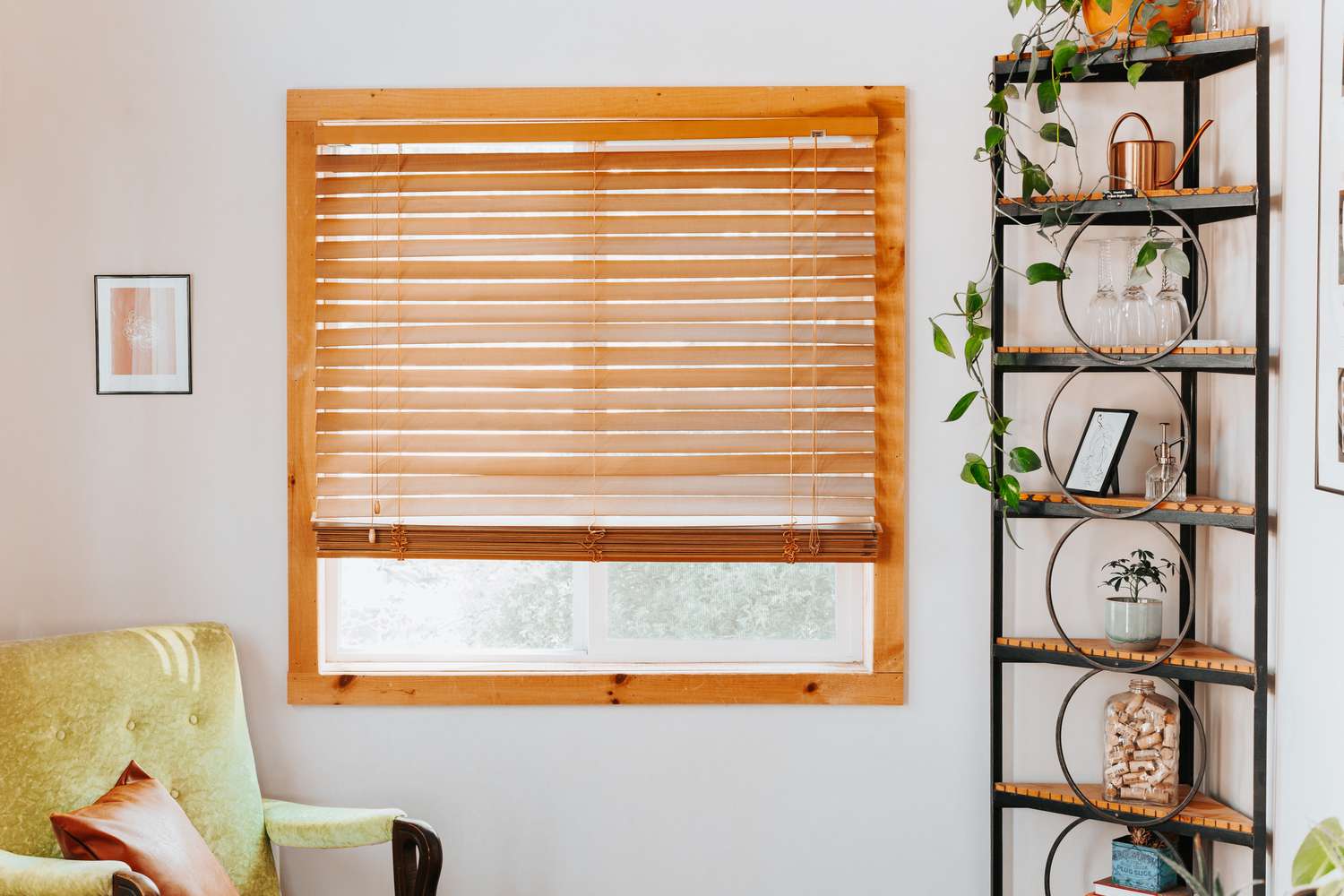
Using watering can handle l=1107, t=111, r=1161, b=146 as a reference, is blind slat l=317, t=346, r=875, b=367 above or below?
below

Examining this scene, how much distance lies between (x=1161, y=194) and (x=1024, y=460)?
0.57m

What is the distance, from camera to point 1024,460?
6.98 ft

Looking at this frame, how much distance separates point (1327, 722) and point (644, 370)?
1469 millimetres

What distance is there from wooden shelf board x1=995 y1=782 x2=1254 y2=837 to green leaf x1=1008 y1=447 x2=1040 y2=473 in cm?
69

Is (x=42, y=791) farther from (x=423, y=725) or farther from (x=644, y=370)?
(x=644, y=370)

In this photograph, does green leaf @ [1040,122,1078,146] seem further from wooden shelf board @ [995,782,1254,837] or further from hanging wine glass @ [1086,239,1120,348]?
wooden shelf board @ [995,782,1254,837]

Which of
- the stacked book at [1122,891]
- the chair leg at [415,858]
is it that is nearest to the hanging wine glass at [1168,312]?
the stacked book at [1122,891]

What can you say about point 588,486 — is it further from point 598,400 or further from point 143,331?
point 143,331

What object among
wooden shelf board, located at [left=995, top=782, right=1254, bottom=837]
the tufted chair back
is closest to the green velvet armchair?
the tufted chair back

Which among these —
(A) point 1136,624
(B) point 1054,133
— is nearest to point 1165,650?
(A) point 1136,624

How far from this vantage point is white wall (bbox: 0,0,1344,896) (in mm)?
2393

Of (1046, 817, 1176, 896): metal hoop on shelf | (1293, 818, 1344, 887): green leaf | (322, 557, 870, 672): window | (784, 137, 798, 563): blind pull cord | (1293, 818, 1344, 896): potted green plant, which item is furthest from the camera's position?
(322, 557, 870, 672): window

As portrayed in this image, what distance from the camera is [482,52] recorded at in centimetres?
239

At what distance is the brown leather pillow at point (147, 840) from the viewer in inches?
73.9
